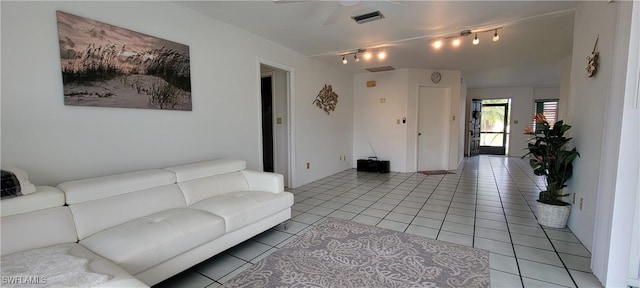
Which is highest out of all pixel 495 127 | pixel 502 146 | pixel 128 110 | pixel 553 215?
pixel 128 110

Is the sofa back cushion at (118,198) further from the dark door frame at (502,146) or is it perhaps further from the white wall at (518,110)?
the dark door frame at (502,146)

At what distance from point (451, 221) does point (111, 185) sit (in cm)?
318

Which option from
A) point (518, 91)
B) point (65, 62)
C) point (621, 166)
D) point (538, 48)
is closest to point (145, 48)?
point (65, 62)

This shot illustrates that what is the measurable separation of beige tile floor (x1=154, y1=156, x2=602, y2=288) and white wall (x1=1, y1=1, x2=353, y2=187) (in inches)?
44.2

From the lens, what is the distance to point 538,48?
4.00 metres

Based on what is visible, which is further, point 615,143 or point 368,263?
point 368,263

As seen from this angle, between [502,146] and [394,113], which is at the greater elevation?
[394,113]

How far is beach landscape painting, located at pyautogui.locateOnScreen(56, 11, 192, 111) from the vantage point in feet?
6.37

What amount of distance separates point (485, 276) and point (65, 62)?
3.42 m

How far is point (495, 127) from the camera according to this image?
349 inches

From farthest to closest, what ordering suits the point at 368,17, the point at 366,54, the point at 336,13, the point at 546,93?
the point at 546,93, the point at 366,54, the point at 368,17, the point at 336,13

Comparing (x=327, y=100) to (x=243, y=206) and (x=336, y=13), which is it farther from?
(x=243, y=206)

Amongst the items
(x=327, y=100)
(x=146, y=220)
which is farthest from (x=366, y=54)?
(x=146, y=220)

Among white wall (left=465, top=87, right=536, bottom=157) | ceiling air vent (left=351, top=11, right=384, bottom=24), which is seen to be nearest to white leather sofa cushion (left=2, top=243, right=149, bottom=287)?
ceiling air vent (left=351, top=11, right=384, bottom=24)
